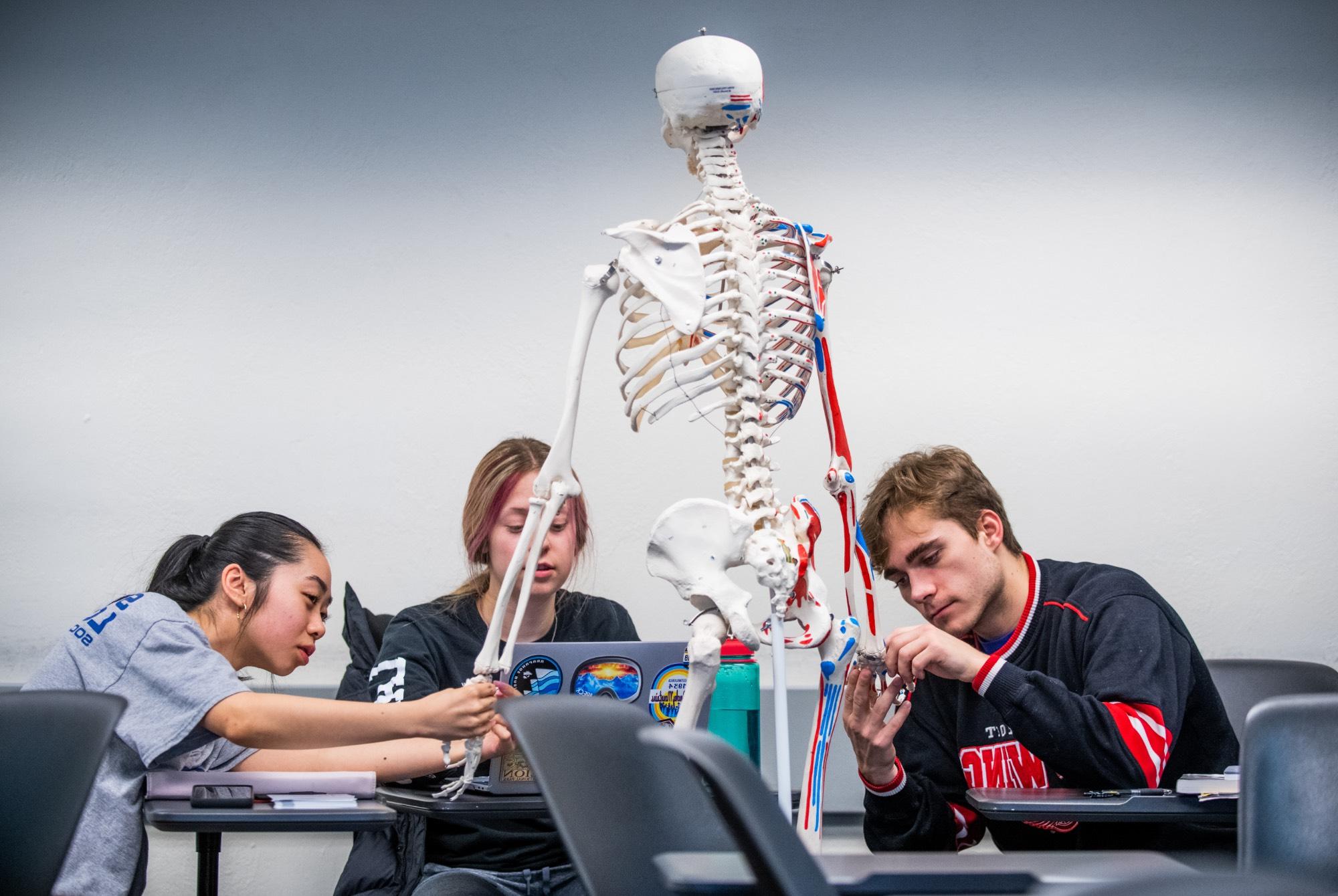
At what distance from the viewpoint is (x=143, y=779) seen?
196 centimetres

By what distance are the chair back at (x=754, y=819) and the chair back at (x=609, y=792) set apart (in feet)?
0.55

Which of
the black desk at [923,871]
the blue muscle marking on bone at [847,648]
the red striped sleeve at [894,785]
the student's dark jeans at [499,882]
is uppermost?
the blue muscle marking on bone at [847,648]

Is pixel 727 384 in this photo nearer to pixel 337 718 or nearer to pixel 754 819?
pixel 337 718

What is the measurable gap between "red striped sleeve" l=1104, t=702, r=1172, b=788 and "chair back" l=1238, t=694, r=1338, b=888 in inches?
26.3

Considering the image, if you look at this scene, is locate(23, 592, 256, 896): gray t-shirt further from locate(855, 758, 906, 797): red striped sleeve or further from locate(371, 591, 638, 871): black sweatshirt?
locate(855, 758, 906, 797): red striped sleeve

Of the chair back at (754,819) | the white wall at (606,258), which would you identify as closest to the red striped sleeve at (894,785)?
the white wall at (606,258)

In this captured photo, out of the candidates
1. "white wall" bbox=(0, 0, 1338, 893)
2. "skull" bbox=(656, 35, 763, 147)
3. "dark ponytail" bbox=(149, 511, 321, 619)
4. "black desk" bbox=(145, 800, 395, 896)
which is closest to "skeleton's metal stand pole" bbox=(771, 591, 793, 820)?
"black desk" bbox=(145, 800, 395, 896)

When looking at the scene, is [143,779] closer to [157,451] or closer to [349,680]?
[349,680]

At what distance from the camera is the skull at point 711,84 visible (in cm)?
213

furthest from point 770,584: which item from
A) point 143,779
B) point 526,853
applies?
point 143,779

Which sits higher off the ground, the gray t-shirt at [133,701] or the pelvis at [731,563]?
the pelvis at [731,563]

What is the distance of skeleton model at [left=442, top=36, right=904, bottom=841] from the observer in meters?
1.98

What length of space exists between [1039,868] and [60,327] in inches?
126

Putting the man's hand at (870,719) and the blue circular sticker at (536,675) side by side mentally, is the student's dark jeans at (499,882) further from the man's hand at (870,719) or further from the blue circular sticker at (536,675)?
the man's hand at (870,719)
